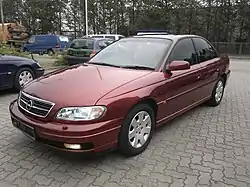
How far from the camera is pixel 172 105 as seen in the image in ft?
13.3

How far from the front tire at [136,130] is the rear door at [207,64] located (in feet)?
5.68

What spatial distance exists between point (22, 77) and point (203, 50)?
13.5 feet

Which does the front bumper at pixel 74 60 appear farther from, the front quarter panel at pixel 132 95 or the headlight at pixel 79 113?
the headlight at pixel 79 113

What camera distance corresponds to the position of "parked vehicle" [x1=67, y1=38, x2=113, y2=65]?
35.6ft

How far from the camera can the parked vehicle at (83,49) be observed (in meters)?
10.9

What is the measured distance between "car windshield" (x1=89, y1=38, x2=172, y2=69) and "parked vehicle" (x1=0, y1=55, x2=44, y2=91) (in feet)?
8.34

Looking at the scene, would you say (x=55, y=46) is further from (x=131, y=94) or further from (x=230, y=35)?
(x=131, y=94)

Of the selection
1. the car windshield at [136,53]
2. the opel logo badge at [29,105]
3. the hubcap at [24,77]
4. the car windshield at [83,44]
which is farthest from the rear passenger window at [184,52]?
the car windshield at [83,44]

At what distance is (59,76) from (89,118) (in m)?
1.04

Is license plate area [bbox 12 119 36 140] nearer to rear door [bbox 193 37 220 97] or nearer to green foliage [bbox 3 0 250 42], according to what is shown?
rear door [bbox 193 37 220 97]

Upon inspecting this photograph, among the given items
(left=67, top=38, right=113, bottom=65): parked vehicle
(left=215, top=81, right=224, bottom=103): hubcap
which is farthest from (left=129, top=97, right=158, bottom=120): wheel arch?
(left=67, top=38, right=113, bottom=65): parked vehicle

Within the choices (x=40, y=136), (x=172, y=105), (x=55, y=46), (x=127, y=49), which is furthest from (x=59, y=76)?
(x=55, y=46)

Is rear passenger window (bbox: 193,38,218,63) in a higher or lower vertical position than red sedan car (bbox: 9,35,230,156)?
higher

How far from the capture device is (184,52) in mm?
4551
